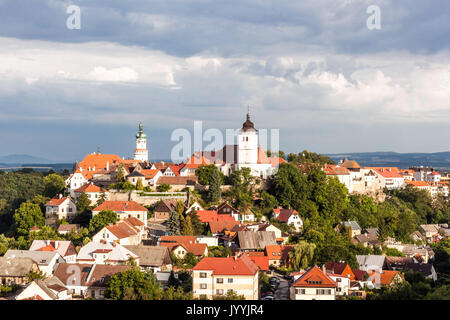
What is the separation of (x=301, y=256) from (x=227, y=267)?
1048 centimetres

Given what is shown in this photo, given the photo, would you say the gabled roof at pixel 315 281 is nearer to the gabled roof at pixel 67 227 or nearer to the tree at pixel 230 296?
the tree at pixel 230 296

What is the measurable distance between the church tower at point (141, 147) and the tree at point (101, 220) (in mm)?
42252

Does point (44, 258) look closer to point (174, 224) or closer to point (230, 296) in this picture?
point (174, 224)

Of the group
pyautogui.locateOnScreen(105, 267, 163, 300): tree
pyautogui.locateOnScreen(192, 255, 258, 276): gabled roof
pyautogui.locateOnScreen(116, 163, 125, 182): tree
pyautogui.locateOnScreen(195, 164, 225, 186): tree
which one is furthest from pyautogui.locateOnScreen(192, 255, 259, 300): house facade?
pyautogui.locateOnScreen(116, 163, 125, 182): tree

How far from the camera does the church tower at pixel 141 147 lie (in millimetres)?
92125

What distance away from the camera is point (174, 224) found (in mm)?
49406

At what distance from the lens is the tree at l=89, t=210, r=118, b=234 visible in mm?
48884

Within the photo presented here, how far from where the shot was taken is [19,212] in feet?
177

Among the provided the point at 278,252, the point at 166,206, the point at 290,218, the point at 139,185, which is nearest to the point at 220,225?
the point at 166,206

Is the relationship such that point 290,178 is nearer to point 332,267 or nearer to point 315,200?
point 315,200

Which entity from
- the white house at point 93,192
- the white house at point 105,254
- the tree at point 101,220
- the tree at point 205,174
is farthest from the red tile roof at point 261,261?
the white house at point 93,192

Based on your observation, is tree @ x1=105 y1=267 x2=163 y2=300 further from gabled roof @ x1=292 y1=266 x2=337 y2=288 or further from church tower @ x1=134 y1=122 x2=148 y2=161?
church tower @ x1=134 y1=122 x2=148 y2=161
